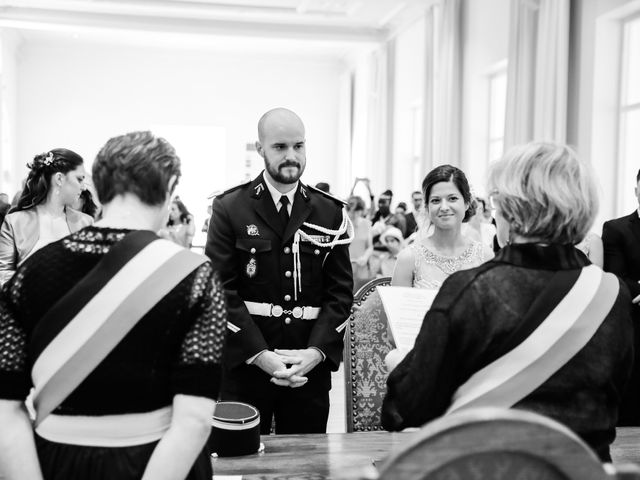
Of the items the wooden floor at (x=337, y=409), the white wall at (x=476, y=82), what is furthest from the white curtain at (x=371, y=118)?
the wooden floor at (x=337, y=409)

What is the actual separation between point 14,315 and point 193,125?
14184mm

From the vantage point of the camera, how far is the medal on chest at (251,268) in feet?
8.14

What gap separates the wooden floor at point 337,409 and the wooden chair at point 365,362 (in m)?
1.89

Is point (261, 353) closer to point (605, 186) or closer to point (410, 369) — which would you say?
point (410, 369)

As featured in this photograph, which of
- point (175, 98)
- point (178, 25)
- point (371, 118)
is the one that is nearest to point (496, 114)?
point (371, 118)

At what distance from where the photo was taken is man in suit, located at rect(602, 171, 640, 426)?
3.38 metres

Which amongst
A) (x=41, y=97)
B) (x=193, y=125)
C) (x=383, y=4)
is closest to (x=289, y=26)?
(x=383, y=4)

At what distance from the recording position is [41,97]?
14.4m

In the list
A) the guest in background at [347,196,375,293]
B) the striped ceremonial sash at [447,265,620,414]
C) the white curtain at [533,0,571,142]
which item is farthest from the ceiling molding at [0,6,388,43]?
the striped ceremonial sash at [447,265,620,414]

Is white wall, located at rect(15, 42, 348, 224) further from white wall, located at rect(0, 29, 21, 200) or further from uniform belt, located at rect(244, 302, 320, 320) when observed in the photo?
uniform belt, located at rect(244, 302, 320, 320)

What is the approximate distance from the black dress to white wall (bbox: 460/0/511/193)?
759 cm

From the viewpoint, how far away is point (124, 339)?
4.00ft

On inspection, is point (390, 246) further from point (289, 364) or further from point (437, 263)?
point (289, 364)

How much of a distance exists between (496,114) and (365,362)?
22.9 ft
